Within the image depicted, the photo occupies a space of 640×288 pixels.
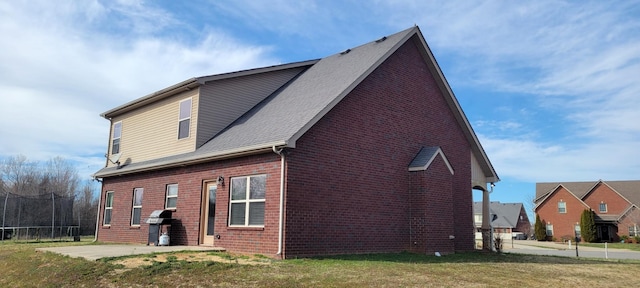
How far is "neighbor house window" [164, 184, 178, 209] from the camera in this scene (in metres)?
16.9

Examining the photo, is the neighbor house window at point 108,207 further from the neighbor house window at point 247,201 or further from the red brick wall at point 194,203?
the neighbor house window at point 247,201

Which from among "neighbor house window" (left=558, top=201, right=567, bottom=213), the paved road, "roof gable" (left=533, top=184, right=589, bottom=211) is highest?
"roof gable" (left=533, top=184, right=589, bottom=211)

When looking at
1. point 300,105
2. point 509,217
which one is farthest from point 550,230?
point 300,105

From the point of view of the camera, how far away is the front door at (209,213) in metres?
15.2

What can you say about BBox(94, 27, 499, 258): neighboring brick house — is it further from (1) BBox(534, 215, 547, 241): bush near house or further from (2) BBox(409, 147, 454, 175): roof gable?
(1) BBox(534, 215, 547, 241): bush near house

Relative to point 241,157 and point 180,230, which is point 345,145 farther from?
point 180,230

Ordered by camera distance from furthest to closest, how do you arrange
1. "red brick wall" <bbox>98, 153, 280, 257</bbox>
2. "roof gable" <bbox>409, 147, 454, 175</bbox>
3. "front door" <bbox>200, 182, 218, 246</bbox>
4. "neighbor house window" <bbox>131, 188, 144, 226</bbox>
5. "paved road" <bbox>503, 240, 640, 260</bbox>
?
"paved road" <bbox>503, 240, 640, 260</bbox> < "neighbor house window" <bbox>131, 188, 144, 226</bbox> < "roof gable" <bbox>409, 147, 454, 175</bbox> < "front door" <bbox>200, 182, 218, 246</bbox> < "red brick wall" <bbox>98, 153, 280, 257</bbox>

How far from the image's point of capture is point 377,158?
15.2 metres

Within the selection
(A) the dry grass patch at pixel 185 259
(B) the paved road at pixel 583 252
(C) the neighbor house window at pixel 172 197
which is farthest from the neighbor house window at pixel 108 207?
(B) the paved road at pixel 583 252

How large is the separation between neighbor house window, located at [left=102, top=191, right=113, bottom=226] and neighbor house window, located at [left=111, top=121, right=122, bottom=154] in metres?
2.02

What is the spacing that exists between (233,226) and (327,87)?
549 centimetres

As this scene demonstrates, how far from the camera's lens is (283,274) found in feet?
31.5

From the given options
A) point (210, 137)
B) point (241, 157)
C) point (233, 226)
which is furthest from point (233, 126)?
point (233, 226)

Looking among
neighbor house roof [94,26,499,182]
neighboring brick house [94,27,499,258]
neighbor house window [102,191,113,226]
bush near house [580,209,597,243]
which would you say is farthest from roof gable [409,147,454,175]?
bush near house [580,209,597,243]
